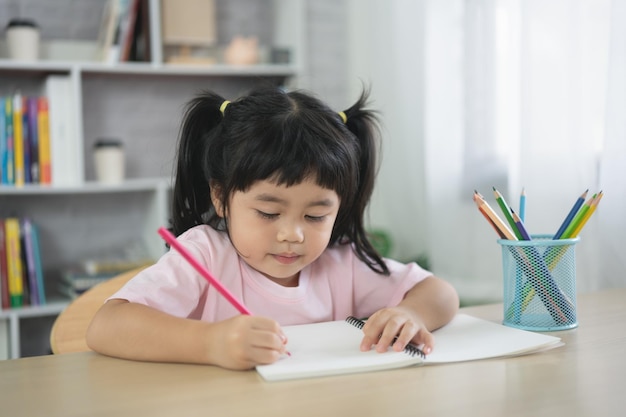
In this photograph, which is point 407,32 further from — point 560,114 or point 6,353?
point 6,353

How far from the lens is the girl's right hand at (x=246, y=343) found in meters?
0.76

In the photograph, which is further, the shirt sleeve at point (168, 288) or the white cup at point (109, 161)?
the white cup at point (109, 161)

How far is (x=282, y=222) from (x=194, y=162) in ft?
0.78

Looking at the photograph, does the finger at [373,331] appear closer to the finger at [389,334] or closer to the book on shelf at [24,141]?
the finger at [389,334]

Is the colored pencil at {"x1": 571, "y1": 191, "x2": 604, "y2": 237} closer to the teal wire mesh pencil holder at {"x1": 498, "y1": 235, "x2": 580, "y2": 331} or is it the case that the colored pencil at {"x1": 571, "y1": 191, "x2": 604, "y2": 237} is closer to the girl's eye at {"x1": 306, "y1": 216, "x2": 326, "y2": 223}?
the teal wire mesh pencil holder at {"x1": 498, "y1": 235, "x2": 580, "y2": 331}

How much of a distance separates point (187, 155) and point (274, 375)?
0.50m

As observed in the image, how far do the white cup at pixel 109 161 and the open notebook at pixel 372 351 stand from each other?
1730 mm

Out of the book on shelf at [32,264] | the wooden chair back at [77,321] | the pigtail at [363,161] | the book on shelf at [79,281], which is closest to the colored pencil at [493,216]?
the pigtail at [363,161]

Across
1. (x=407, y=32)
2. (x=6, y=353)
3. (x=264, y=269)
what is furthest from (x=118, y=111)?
(x=264, y=269)

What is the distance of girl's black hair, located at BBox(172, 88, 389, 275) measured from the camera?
99cm

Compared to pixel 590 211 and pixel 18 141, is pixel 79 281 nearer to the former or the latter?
pixel 18 141

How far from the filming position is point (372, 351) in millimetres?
830

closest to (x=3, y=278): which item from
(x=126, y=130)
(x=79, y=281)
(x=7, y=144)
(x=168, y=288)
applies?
(x=79, y=281)

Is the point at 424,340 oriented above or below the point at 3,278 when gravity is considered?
above
